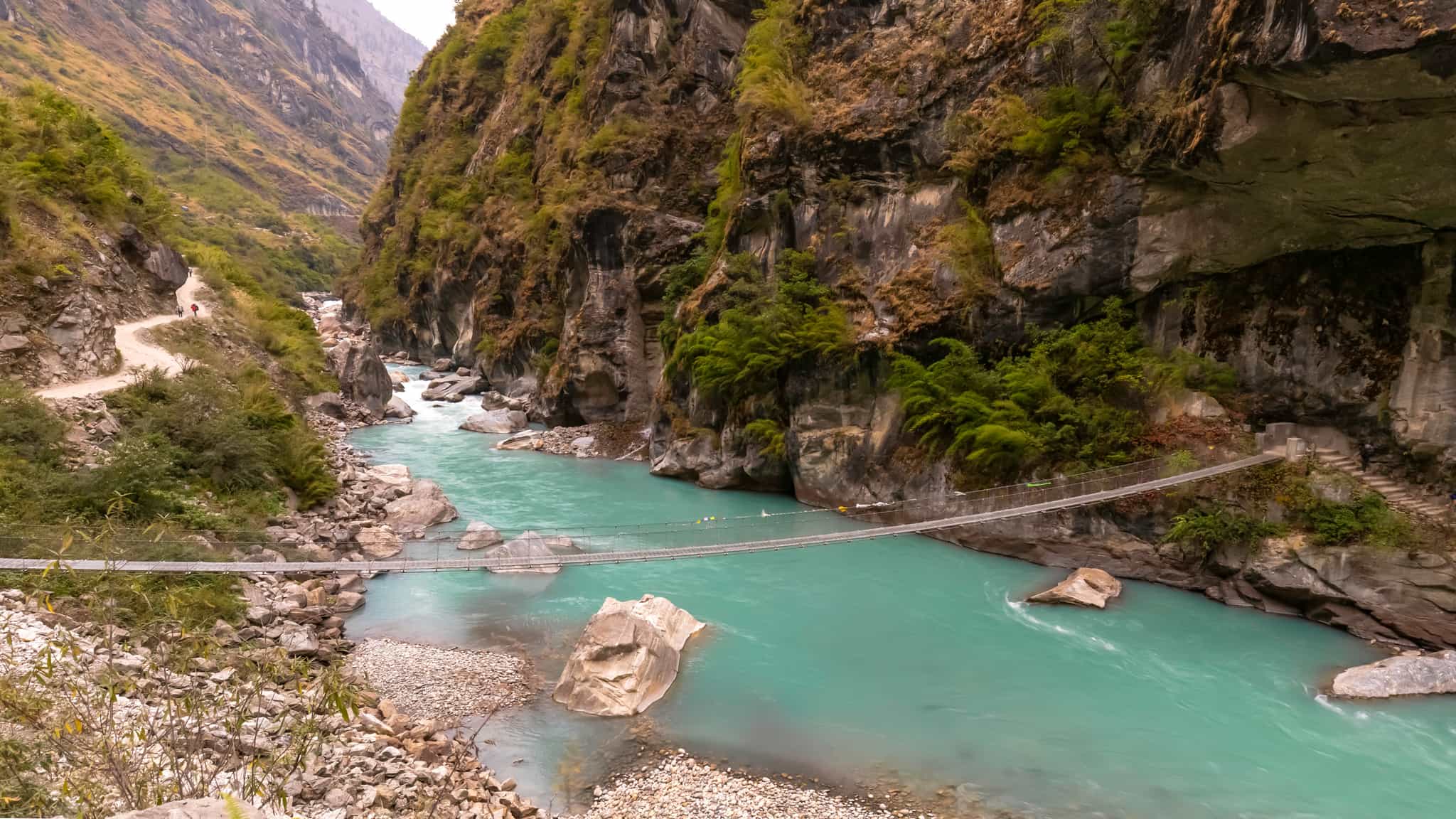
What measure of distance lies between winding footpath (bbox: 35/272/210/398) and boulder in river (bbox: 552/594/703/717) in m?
11.2

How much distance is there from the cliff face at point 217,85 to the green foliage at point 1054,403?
74558mm

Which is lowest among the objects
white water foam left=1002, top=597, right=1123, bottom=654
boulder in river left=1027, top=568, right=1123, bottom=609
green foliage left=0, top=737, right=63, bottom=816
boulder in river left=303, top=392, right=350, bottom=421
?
boulder in river left=303, top=392, right=350, bottom=421

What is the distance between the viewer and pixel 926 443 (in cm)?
1644

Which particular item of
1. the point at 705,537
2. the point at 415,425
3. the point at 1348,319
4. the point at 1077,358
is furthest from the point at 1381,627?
the point at 415,425

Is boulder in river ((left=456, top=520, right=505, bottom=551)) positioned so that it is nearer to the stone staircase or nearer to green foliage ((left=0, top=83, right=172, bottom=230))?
green foliage ((left=0, top=83, right=172, bottom=230))

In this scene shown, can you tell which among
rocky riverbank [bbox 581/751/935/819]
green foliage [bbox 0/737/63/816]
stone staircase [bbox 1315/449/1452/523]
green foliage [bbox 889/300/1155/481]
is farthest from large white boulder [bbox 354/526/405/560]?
A: stone staircase [bbox 1315/449/1452/523]

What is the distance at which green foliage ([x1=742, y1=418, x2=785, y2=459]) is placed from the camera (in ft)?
63.8

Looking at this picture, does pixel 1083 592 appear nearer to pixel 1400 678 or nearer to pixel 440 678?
pixel 1400 678

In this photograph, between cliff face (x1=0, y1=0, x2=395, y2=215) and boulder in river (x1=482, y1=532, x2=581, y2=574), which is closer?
boulder in river (x1=482, y1=532, x2=581, y2=574)

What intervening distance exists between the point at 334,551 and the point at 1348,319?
18.5 m

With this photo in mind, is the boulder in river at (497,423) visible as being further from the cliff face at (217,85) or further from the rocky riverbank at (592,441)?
the cliff face at (217,85)

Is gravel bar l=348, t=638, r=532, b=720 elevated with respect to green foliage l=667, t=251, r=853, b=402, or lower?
lower

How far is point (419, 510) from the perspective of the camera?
54.0 feet

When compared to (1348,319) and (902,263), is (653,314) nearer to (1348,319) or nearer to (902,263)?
(902,263)
